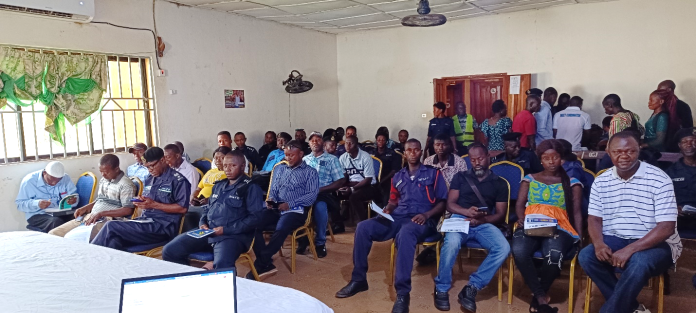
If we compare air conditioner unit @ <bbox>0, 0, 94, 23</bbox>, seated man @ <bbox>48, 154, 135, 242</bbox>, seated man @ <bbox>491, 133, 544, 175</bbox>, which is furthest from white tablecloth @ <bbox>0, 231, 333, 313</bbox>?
seated man @ <bbox>491, 133, 544, 175</bbox>

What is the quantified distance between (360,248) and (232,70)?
180 inches

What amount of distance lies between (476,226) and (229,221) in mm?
1883

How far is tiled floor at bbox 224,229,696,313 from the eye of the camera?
11.7 feet

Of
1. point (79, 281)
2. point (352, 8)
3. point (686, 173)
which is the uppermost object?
point (352, 8)

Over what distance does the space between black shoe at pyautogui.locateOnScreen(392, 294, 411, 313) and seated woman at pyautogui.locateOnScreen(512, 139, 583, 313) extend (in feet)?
2.68

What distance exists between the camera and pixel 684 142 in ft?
12.8

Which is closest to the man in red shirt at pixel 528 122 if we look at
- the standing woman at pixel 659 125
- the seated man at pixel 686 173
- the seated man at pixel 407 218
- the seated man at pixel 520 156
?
the standing woman at pixel 659 125

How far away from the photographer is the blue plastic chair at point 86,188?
4.84 metres

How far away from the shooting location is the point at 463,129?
7766mm

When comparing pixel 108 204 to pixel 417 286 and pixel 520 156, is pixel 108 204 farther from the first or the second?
pixel 520 156

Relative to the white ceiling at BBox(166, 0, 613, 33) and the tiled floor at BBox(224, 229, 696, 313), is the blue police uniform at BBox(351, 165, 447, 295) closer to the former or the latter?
the tiled floor at BBox(224, 229, 696, 313)

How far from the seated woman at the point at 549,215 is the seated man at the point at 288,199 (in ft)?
6.20

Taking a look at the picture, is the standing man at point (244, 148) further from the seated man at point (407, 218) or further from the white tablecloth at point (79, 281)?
the white tablecloth at point (79, 281)

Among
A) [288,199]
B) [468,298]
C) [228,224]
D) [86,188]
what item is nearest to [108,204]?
[86,188]
